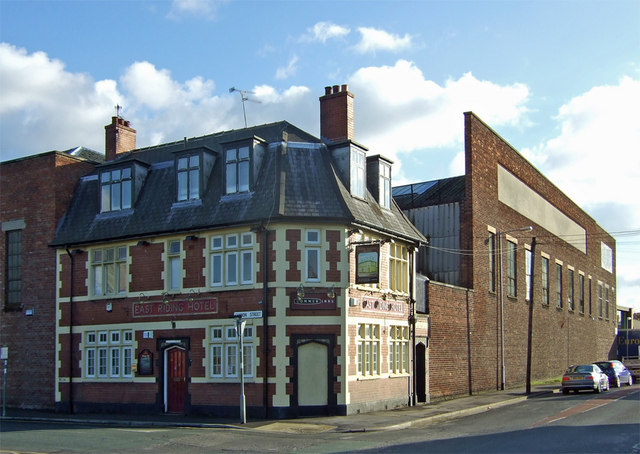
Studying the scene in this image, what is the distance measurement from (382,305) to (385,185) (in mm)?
4927

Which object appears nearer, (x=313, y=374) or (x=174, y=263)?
(x=313, y=374)

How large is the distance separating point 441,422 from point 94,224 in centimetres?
1534

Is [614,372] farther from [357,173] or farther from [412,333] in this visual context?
Result: [357,173]

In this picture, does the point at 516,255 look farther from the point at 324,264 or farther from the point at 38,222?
the point at 38,222

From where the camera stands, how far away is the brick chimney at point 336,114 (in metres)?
27.4

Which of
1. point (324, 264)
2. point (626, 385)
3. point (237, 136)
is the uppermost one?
point (237, 136)

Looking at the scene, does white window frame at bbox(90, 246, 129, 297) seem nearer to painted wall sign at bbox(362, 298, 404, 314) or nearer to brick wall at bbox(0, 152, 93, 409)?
brick wall at bbox(0, 152, 93, 409)

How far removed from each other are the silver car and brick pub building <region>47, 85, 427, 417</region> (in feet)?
30.4

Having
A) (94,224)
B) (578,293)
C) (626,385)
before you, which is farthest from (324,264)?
(578,293)

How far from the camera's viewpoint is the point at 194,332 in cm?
2545

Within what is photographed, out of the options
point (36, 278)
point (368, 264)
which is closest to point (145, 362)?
point (36, 278)

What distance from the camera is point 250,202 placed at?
81.7ft

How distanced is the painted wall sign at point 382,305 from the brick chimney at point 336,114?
630cm

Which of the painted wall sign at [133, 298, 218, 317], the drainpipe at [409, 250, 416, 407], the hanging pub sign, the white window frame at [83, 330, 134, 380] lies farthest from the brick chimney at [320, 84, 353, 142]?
the white window frame at [83, 330, 134, 380]
